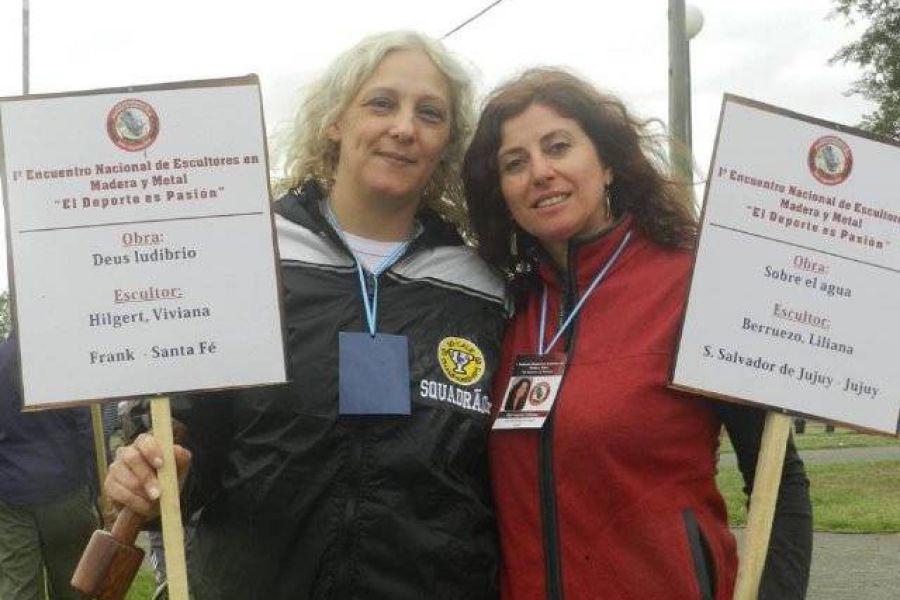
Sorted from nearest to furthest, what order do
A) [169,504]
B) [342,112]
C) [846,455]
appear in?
1. [169,504]
2. [342,112]
3. [846,455]

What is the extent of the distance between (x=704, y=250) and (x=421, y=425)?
753 mm

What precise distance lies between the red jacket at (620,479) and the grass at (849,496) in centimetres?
441

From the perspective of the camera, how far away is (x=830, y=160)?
226 cm

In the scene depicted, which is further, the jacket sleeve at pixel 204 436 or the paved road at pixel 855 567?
the paved road at pixel 855 567

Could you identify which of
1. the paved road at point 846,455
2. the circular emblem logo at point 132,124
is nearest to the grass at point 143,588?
the circular emblem logo at point 132,124

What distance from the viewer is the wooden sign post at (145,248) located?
2.14 m

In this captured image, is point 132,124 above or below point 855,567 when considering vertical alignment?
above

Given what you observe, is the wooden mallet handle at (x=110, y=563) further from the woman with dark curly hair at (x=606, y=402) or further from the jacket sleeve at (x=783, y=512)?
the jacket sleeve at (x=783, y=512)

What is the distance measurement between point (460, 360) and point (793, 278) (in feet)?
2.60

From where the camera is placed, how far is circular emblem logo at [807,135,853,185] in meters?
2.25

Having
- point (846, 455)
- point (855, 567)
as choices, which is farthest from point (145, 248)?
point (846, 455)

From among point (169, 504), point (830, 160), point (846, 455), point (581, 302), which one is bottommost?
point (846, 455)

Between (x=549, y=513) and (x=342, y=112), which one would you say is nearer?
(x=549, y=513)

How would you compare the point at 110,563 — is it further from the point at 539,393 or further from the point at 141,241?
the point at 539,393
